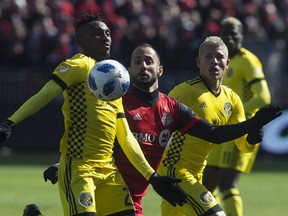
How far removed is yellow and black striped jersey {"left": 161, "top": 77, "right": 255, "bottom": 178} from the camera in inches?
374

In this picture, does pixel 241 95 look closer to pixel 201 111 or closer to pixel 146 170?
pixel 201 111

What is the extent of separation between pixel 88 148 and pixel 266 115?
1.54 m

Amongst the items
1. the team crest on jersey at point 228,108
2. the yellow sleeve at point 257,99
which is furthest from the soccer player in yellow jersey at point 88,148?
the yellow sleeve at point 257,99

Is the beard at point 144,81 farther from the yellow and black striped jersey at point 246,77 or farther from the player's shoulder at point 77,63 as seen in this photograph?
the yellow and black striped jersey at point 246,77

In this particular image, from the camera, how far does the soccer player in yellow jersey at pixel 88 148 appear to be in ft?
27.2

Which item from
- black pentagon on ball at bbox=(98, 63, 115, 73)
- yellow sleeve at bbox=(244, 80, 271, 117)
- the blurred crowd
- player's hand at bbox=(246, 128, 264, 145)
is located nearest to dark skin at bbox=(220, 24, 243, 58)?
yellow sleeve at bbox=(244, 80, 271, 117)

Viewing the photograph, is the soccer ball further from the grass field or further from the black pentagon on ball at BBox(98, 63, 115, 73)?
the grass field

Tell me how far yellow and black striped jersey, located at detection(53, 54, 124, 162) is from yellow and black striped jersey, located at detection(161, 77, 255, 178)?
43.4 inches

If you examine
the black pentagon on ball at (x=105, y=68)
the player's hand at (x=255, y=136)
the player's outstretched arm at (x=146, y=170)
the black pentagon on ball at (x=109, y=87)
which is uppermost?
the black pentagon on ball at (x=105, y=68)

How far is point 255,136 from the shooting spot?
910 cm

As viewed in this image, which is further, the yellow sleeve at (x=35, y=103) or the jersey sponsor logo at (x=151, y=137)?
the jersey sponsor logo at (x=151, y=137)

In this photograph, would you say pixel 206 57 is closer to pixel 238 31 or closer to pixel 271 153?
pixel 238 31

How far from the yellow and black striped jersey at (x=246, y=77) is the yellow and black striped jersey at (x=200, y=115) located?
250 centimetres

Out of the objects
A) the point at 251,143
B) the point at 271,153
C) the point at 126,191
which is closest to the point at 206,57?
the point at 251,143
